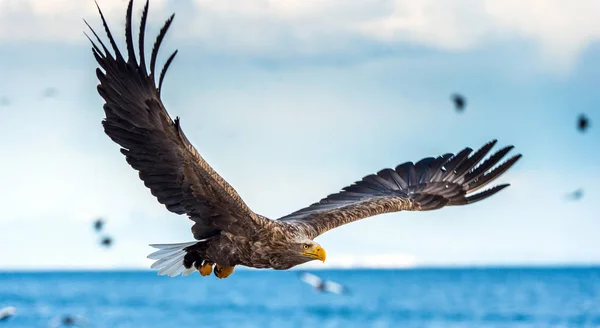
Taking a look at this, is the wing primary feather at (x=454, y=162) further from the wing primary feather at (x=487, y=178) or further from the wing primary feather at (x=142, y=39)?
the wing primary feather at (x=142, y=39)

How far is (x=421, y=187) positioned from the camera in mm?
13328

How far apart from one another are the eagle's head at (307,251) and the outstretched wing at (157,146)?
0.37 m

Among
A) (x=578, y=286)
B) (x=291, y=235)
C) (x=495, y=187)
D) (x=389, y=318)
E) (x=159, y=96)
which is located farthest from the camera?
(x=578, y=286)

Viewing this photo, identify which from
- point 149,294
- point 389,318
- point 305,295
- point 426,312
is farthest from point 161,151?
point 149,294

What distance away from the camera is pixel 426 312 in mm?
59344

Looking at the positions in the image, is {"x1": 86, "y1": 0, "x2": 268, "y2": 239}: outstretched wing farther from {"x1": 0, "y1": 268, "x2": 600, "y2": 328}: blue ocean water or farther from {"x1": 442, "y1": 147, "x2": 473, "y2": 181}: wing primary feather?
{"x1": 0, "y1": 268, "x2": 600, "y2": 328}: blue ocean water

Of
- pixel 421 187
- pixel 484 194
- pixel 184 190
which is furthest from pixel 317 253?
pixel 421 187

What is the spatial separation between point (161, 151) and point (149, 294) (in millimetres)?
73399

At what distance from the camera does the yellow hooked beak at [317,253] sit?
9955 mm

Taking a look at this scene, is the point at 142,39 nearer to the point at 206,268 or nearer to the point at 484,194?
the point at 206,268

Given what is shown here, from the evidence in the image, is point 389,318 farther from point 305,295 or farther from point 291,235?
point 291,235

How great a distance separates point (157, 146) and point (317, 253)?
5.29 ft

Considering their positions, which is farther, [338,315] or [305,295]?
[305,295]

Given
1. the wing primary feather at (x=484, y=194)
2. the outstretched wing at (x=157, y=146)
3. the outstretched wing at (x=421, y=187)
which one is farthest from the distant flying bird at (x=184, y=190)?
the wing primary feather at (x=484, y=194)
